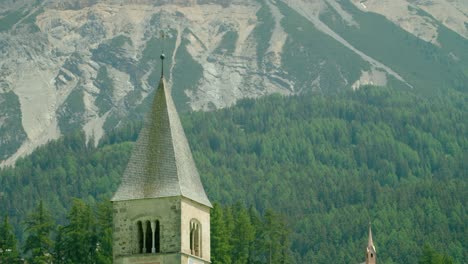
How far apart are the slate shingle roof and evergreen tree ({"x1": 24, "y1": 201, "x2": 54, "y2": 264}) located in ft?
160

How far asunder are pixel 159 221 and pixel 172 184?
Result: 5.64 ft

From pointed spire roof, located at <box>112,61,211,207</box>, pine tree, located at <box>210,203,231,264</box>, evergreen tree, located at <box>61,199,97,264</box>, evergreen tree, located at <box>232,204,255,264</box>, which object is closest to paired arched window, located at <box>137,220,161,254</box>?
pointed spire roof, located at <box>112,61,211,207</box>

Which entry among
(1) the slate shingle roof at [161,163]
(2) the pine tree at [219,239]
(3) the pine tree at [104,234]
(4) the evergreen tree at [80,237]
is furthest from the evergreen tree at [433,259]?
(1) the slate shingle roof at [161,163]

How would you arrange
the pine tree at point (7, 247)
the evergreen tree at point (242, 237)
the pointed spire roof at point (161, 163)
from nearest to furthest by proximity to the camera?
the pointed spire roof at point (161, 163) → the pine tree at point (7, 247) → the evergreen tree at point (242, 237)

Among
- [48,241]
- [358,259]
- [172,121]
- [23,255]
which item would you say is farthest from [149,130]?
[358,259]

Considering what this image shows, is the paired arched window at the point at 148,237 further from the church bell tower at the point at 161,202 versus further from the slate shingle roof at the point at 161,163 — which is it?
the slate shingle roof at the point at 161,163

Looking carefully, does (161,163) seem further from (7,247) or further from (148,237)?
(7,247)

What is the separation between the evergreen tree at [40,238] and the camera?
13575 cm

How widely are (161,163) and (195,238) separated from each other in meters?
3.47

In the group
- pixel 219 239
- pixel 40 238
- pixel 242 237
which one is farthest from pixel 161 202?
pixel 242 237

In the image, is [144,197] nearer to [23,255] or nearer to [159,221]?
[159,221]

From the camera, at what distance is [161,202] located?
281 feet

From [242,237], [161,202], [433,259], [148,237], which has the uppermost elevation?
[242,237]

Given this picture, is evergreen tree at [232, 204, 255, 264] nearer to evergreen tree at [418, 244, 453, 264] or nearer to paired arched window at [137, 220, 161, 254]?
evergreen tree at [418, 244, 453, 264]
